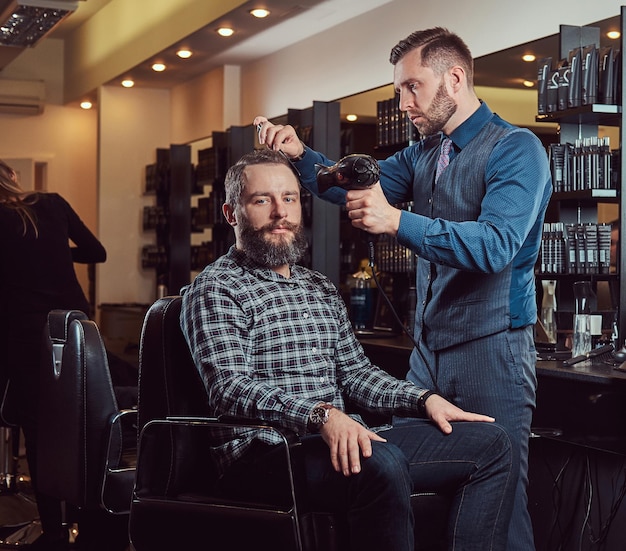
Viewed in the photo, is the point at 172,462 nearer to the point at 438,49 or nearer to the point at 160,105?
the point at 438,49

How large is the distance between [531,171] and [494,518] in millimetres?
785

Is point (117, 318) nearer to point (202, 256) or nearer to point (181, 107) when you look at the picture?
point (202, 256)

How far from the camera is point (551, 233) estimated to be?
386 centimetres

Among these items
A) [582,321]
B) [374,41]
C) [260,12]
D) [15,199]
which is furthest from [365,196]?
[260,12]

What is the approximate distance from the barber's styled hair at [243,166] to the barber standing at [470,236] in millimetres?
340

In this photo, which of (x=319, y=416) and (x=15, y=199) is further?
(x=15, y=199)

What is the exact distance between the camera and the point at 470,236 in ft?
7.09

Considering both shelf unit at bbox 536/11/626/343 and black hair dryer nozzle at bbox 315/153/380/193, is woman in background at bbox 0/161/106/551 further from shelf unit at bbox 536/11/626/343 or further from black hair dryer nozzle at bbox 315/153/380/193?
black hair dryer nozzle at bbox 315/153/380/193

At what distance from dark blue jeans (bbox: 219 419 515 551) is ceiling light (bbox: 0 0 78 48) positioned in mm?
4847

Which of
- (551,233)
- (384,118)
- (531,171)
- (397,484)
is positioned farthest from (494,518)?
(384,118)

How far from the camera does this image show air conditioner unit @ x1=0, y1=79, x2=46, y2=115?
974cm

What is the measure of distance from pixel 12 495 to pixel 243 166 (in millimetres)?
2723

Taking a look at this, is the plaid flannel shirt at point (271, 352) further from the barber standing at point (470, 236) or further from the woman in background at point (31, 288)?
the woman in background at point (31, 288)

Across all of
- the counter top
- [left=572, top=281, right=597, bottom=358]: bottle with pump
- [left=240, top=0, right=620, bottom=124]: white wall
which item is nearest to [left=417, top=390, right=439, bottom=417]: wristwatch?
the counter top
